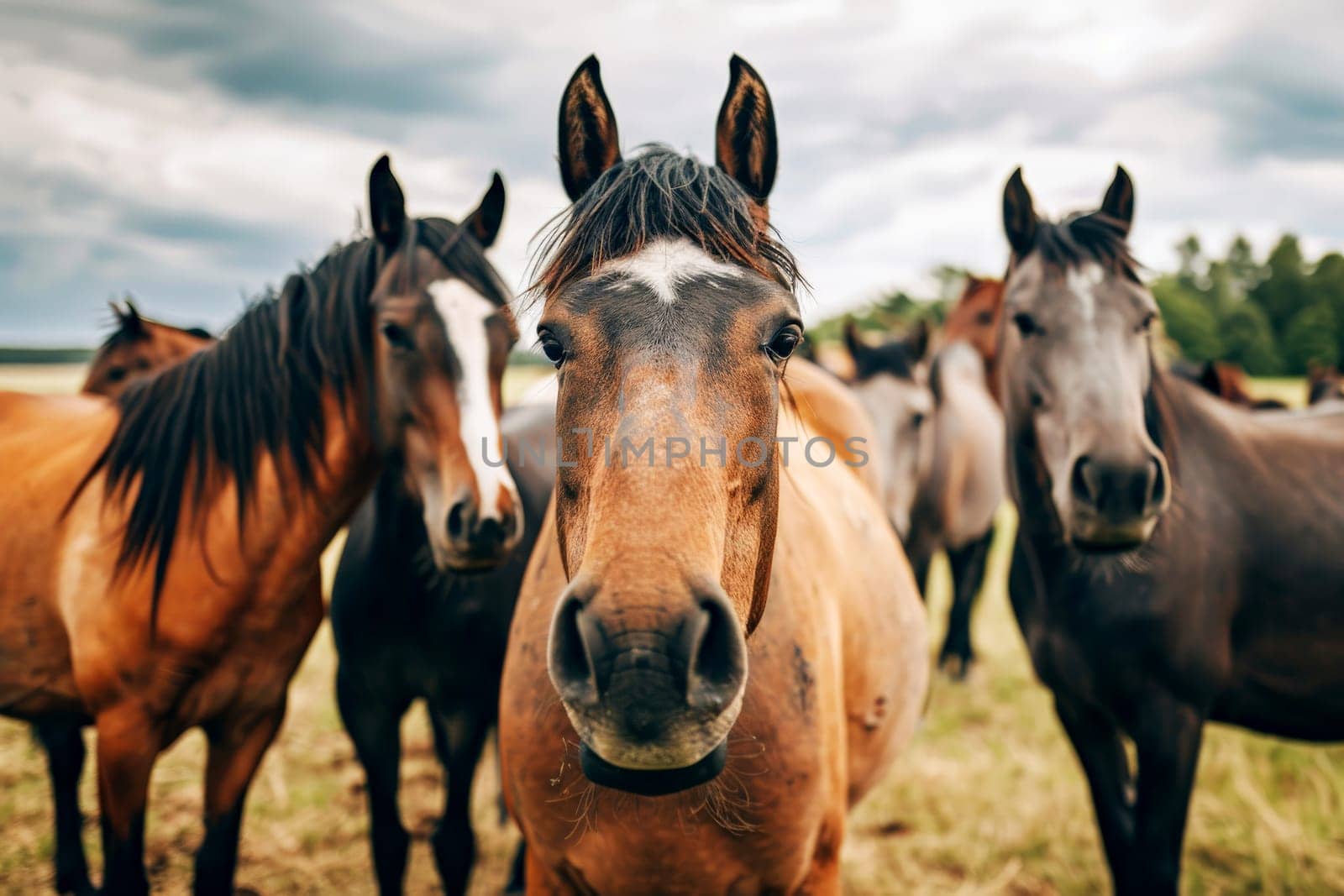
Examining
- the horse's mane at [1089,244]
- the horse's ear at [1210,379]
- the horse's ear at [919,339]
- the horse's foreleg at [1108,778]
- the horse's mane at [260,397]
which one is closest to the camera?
the horse's mane at [260,397]

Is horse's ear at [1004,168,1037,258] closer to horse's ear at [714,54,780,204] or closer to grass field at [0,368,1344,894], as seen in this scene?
horse's ear at [714,54,780,204]

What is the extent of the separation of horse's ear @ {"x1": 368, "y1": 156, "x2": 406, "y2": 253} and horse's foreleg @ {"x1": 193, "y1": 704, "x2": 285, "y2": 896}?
1918mm

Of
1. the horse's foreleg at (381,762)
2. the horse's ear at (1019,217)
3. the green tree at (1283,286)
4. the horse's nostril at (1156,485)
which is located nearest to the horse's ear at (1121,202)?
the horse's ear at (1019,217)

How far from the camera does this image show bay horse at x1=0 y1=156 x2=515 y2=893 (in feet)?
8.17

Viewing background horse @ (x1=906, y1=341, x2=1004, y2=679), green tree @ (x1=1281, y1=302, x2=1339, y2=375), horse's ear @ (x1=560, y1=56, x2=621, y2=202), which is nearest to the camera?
horse's ear @ (x1=560, y1=56, x2=621, y2=202)

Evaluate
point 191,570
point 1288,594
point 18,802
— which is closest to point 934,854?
point 1288,594

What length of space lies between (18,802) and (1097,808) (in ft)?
18.3

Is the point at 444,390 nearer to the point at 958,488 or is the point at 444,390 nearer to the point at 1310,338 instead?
the point at 958,488

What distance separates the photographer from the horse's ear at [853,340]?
22.3ft

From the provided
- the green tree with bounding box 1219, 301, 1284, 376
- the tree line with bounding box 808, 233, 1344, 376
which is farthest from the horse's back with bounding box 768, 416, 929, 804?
the green tree with bounding box 1219, 301, 1284, 376

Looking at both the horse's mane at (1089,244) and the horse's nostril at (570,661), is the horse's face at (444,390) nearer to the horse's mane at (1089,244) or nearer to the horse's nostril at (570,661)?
the horse's nostril at (570,661)

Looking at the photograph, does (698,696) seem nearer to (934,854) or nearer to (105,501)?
(105,501)

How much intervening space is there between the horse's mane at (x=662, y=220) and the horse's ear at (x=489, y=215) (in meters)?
1.54

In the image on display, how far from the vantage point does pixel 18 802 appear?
405 cm
